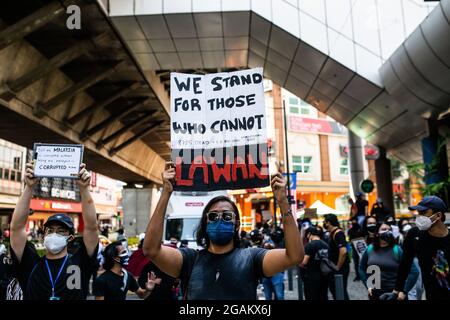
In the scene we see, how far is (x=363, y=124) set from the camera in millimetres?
17750

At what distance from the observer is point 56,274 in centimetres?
357

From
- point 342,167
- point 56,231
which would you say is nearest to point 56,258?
point 56,231

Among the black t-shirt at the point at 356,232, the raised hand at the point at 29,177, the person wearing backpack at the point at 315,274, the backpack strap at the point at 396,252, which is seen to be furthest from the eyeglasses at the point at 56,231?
the black t-shirt at the point at 356,232

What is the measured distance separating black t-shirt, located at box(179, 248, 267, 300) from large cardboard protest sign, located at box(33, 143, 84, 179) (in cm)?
145

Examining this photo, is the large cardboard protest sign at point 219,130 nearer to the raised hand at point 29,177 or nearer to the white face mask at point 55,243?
the white face mask at point 55,243

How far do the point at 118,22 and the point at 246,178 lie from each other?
1236 cm

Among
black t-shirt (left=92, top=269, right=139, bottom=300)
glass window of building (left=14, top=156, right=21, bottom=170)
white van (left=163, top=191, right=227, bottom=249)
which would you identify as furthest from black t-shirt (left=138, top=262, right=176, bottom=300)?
glass window of building (left=14, top=156, right=21, bottom=170)

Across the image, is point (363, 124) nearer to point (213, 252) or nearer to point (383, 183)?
point (383, 183)

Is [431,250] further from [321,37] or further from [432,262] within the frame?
[321,37]

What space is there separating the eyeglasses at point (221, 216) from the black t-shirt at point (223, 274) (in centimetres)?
22

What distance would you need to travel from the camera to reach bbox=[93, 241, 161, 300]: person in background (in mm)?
4930

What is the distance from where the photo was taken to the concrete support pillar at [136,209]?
3744 cm

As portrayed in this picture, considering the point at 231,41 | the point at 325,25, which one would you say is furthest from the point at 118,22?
the point at 325,25

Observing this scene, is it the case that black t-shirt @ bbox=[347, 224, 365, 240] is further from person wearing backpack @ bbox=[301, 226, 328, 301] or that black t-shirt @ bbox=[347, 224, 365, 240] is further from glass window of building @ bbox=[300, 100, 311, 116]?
glass window of building @ bbox=[300, 100, 311, 116]
